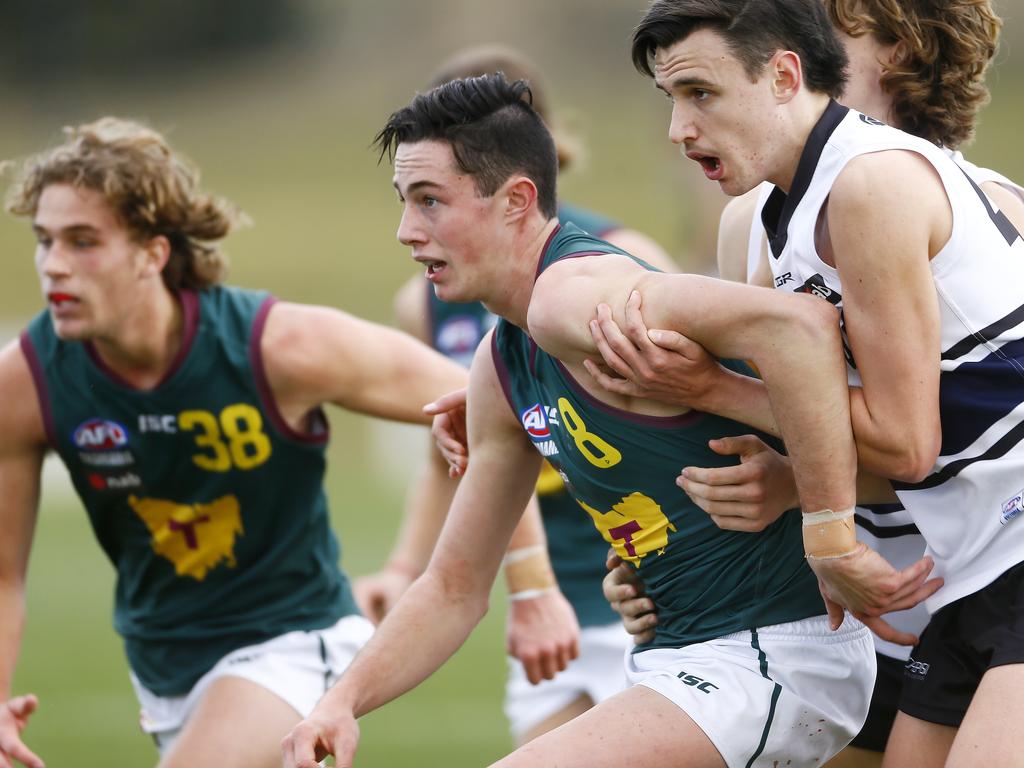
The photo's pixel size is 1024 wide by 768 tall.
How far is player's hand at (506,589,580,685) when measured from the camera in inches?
199

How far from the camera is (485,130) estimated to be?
373 cm

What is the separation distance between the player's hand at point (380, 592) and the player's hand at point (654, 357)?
271 cm

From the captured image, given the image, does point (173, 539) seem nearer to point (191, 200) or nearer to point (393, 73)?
point (191, 200)

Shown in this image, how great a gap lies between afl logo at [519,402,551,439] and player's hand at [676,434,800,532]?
39 cm

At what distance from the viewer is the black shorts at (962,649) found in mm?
3234

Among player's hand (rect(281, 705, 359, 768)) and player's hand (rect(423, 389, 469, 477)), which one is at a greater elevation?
player's hand (rect(423, 389, 469, 477))

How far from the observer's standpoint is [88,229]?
16.3 feet

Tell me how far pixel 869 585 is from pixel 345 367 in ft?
7.22

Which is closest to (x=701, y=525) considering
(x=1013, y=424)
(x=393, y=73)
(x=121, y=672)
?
(x=1013, y=424)

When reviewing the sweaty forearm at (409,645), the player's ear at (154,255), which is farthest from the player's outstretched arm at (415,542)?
the sweaty forearm at (409,645)

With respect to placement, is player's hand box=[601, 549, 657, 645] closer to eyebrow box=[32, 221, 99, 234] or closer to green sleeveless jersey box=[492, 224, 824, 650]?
green sleeveless jersey box=[492, 224, 824, 650]

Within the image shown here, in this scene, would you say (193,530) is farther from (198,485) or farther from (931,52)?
(931,52)

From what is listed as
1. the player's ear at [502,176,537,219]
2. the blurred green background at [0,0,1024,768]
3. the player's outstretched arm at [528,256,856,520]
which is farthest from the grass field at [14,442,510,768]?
the blurred green background at [0,0,1024,768]

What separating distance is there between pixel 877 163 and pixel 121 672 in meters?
7.71
